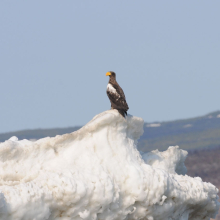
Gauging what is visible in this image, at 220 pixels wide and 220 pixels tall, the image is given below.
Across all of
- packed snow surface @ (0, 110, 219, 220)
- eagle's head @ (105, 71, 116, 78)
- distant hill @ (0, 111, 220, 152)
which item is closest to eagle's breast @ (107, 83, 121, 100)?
eagle's head @ (105, 71, 116, 78)

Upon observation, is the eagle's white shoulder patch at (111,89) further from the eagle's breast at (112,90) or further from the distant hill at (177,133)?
the distant hill at (177,133)

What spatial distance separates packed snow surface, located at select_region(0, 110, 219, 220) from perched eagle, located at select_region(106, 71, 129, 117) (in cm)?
29

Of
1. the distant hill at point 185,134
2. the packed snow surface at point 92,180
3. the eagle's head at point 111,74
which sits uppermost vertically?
the eagle's head at point 111,74

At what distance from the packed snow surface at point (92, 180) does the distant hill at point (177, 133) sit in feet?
264

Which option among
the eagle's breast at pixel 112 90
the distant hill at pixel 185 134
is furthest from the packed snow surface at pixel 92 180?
the distant hill at pixel 185 134

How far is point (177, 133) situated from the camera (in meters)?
113

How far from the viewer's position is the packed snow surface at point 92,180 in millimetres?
10383

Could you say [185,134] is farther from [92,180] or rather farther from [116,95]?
[92,180]

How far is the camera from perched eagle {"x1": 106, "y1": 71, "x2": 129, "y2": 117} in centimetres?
1262

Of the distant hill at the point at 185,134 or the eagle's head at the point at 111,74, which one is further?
the distant hill at the point at 185,134

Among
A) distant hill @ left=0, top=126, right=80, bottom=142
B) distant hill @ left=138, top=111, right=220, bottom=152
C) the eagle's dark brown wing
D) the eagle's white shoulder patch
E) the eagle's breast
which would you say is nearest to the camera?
the eagle's dark brown wing

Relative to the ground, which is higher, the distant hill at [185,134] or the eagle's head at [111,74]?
the eagle's head at [111,74]

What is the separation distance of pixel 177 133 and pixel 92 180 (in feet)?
337

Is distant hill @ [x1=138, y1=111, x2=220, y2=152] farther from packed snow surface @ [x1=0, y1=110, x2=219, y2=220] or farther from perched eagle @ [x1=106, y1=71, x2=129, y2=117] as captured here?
packed snow surface @ [x1=0, y1=110, x2=219, y2=220]
